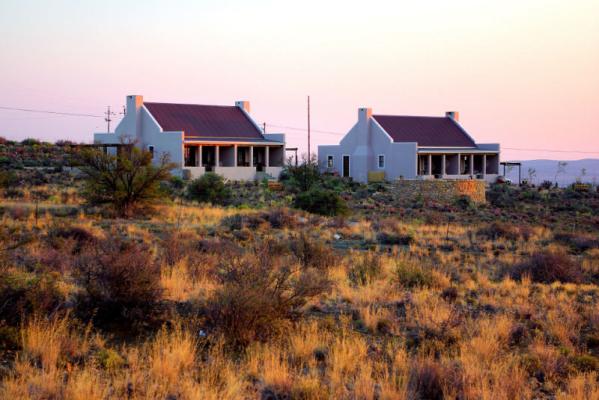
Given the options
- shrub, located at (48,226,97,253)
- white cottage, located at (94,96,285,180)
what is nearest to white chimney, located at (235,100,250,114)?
white cottage, located at (94,96,285,180)

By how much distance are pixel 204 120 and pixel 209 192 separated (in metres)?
14.7

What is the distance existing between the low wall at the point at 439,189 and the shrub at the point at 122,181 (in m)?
24.5

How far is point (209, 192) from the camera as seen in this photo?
130 feet

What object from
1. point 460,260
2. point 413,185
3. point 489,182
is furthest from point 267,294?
point 489,182

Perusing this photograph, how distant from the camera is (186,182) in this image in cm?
4600

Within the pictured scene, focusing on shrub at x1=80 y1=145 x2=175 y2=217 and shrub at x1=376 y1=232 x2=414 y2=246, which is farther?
shrub at x1=80 y1=145 x2=175 y2=217

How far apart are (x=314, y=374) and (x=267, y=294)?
1911 millimetres

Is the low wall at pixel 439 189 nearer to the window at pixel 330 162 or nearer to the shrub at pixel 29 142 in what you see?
the window at pixel 330 162

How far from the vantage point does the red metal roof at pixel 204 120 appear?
51.0 m

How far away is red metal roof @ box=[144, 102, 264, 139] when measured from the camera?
51.0 meters

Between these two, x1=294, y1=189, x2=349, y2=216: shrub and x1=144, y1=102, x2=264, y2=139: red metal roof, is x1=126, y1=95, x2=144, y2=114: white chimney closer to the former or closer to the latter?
x1=144, y1=102, x2=264, y2=139: red metal roof

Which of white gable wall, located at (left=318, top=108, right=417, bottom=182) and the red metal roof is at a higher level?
the red metal roof

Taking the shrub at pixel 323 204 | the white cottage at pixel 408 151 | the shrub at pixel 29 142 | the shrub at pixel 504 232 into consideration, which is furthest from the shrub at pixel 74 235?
the shrub at pixel 29 142

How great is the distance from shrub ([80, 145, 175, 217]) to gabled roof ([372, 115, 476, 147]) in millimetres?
30513
